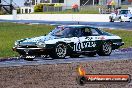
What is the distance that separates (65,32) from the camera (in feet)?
53.4

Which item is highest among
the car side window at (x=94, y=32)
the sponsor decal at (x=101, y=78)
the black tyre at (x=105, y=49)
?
the sponsor decal at (x=101, y=78)

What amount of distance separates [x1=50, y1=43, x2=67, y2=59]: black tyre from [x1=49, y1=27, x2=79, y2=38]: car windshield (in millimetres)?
620

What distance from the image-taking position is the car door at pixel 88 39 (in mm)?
16266

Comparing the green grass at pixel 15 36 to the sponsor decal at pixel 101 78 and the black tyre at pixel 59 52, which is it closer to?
the black tyre at pixel 59 52

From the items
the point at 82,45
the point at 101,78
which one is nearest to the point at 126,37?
the point at 82,45

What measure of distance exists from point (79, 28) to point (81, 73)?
1365 cm

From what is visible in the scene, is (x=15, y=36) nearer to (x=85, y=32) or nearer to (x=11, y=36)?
(x=11, y=36)

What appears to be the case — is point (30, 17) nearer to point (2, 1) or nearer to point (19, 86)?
point (2, 1)

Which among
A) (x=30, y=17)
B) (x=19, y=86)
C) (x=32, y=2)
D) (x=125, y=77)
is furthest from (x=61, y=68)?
(x=32, y=2)

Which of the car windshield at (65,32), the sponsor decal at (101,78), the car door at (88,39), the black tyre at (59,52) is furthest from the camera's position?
the car door at (88,39)

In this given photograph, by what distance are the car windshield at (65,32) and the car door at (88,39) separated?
262mm

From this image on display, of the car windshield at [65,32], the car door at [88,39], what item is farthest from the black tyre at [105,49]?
the car windshield at [65,32]

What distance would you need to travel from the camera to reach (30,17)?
77750 millimetres

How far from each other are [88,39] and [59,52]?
151 cm
